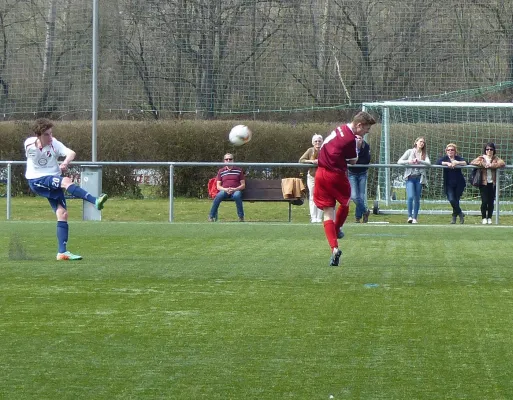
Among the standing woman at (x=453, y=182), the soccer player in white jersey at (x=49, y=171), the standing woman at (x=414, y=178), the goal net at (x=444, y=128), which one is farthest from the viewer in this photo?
the goal net at (x=444, y=128)

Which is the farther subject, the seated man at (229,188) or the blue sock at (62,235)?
the seated man at (229,188)

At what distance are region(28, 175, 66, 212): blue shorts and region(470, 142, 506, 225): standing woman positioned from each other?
1085 cm

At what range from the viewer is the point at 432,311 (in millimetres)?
7914

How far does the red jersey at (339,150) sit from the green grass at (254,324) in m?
1.10

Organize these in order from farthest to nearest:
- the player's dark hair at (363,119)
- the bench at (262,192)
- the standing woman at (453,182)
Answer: the bench at (262,192) → the standing woman at (453,182) → the player's dark hair at (363,119)

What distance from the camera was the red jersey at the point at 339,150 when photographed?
11.3 meters

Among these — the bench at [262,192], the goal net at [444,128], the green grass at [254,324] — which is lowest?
the green grass at [254,324]

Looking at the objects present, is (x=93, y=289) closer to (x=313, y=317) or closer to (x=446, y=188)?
(x=313, y=317)

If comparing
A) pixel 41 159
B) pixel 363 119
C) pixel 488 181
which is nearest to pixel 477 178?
pixel 488 181

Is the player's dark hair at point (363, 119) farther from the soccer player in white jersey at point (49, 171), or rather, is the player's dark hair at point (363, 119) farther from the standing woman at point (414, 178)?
the standing woman at point (414, 178)

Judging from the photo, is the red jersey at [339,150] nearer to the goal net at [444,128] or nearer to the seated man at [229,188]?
the seated man at [229,188]

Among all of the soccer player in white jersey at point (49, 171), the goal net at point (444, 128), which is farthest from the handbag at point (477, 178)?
the soccer player in white jersey at point (49, 171)

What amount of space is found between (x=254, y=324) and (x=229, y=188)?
13598 millimetres

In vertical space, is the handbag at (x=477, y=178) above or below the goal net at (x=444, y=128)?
below
